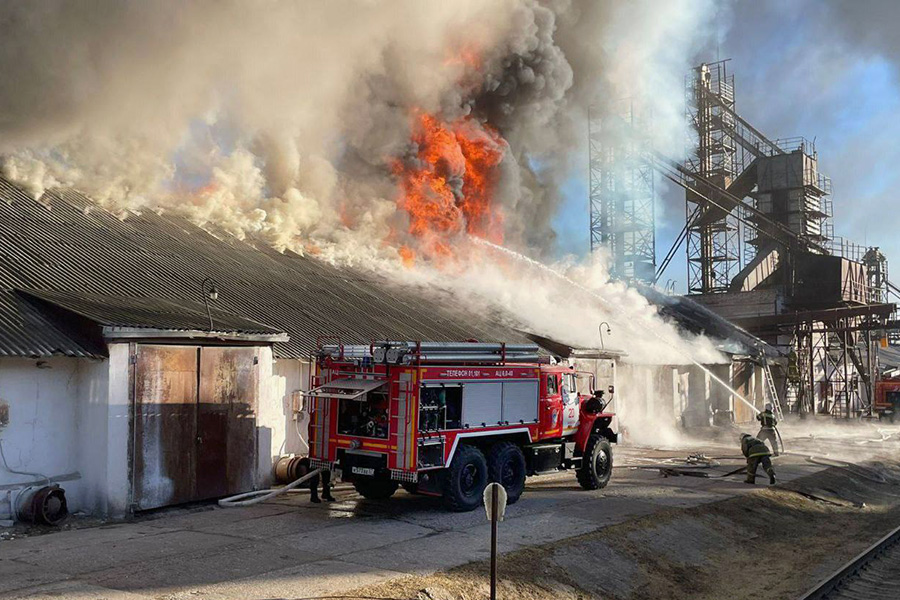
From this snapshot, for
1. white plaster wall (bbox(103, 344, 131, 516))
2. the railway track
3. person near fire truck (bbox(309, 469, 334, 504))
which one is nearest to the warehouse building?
white plaster wall (bbox(103, 344, 131, 516))

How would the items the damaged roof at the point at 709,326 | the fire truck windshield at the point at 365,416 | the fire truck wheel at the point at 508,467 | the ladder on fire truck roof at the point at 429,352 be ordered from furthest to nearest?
the damaged roof at the point at 709,326 < the fire truck wheel at the point at 508,467 < the fire truck windshield at the point at 365,416 < the ladder on fire truck roof at the point at 429,352

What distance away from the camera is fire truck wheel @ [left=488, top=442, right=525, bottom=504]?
45.2 ft

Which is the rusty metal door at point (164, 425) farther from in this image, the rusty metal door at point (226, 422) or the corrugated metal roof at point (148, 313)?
the corrugated metal roof at point (148, 313)

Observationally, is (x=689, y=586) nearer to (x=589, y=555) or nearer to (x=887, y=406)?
(x=589, y=555)

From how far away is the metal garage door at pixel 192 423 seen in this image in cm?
1284

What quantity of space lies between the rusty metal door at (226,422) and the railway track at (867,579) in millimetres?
9579

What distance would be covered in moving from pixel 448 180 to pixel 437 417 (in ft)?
75.3

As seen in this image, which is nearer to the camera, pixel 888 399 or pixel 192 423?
pixel 192 423

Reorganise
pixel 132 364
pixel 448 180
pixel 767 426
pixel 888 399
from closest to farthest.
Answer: pixel 132 364
pixel 767 426
pixel 448 180
pixel 888 399

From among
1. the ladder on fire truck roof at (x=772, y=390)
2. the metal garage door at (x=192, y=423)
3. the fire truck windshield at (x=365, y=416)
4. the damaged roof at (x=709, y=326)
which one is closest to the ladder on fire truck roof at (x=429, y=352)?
the fire truck windshield at (x=365, y=416)

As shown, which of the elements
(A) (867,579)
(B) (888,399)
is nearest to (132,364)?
(A) (867,579)

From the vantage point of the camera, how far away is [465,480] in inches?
524

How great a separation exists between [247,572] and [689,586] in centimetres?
625

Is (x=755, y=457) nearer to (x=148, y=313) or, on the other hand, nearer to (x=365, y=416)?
(x=365, y=416)
